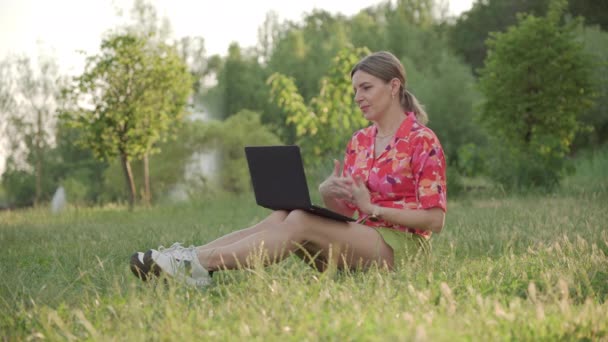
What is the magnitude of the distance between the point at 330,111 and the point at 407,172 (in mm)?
10795

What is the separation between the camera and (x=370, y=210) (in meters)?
4.32

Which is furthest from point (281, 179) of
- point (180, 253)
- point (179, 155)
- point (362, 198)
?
point (179, 155)

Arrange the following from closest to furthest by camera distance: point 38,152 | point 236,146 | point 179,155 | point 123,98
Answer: point 123,98, point 236,146, point 179,155, point 38,152

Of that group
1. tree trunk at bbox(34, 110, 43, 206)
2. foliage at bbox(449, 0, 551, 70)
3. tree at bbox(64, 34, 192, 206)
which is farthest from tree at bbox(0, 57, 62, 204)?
foliage at bbox(449, 0, 551, 70)

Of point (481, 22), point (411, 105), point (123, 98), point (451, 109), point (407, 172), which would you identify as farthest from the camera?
point (481, 22)

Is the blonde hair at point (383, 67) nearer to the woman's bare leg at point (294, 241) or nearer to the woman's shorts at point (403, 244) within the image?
the woman's shorts at point (403, 244)

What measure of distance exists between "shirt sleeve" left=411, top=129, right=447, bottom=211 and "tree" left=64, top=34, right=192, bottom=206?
35.1 ft

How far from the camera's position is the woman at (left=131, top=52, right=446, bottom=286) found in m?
4.17

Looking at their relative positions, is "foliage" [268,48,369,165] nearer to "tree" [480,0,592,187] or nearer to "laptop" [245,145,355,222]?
"tree" [480,0,592,187]

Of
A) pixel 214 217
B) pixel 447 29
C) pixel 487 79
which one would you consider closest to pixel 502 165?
pixel 487 79

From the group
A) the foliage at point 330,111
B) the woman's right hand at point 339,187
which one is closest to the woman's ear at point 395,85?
the woman's right hand at point 339,187

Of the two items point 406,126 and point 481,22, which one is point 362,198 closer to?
point 406,126

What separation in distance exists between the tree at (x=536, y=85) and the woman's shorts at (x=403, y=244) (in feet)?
34.0

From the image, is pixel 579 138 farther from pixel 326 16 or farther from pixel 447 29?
pixel 326 16
